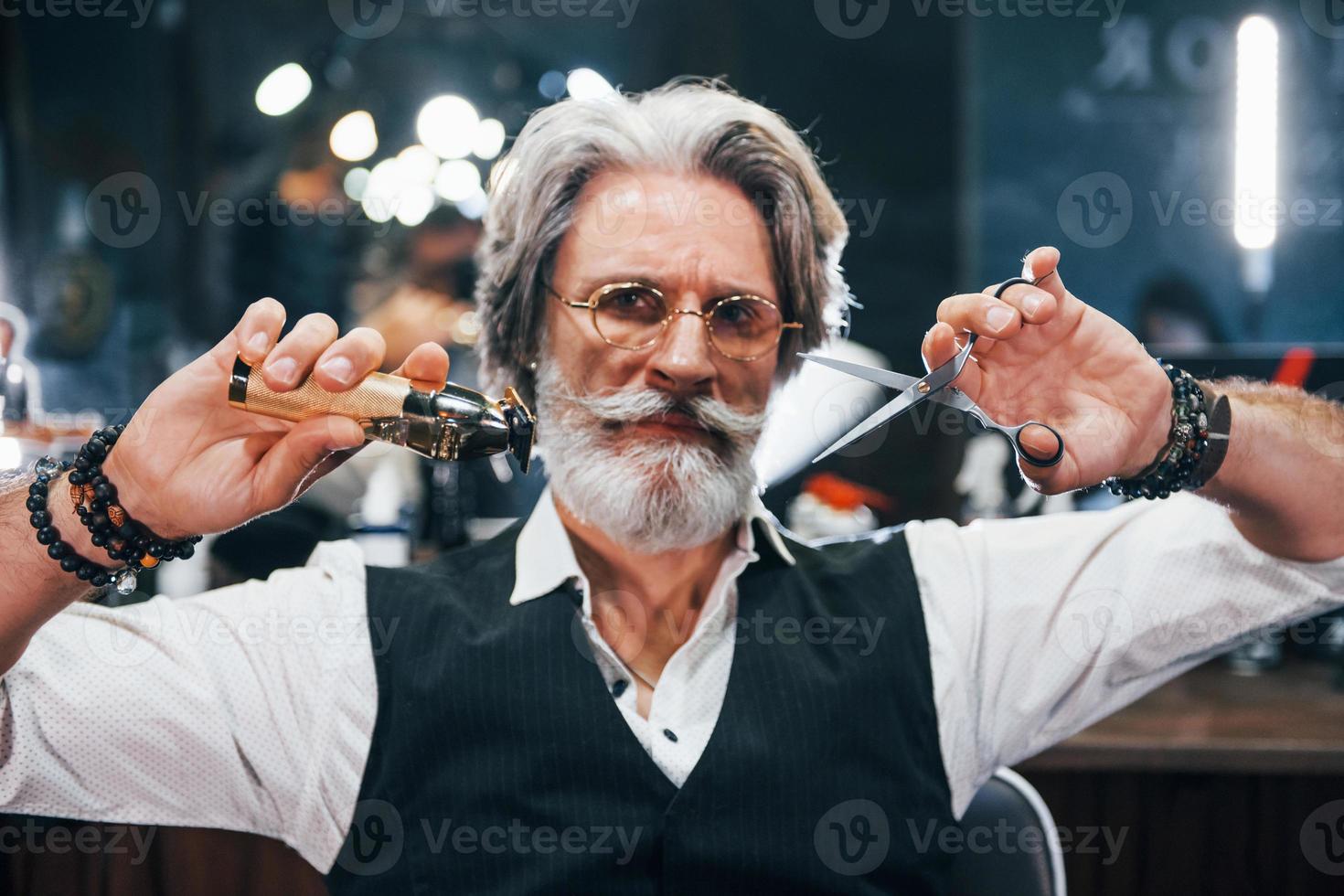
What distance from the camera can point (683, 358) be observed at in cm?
156

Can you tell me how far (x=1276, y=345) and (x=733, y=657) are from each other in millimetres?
2712

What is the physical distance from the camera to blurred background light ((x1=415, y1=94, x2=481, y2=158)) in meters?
3.77

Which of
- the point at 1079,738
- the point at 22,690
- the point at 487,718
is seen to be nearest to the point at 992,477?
the point at 1079,738

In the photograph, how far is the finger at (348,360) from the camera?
1.04 m

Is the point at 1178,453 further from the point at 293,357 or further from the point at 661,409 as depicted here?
the point at 293,357

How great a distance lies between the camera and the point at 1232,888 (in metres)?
1.89

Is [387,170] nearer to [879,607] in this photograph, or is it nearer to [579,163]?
[579,163]

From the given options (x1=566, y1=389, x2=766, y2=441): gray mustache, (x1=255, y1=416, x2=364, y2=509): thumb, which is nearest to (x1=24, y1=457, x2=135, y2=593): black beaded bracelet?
(x1=255, y1=416, x2=364, y2=509): thumb

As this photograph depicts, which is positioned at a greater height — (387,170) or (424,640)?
(387,170)

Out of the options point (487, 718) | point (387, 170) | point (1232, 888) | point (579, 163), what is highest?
point (387, 170)

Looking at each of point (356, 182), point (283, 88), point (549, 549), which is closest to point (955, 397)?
point (549, 549)

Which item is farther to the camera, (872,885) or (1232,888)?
(1232,888)

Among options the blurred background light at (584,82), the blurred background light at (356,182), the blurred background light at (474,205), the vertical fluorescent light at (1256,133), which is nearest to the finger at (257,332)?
the blurred background light at (584,82)

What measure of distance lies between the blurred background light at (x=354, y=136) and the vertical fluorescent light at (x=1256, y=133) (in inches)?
121
